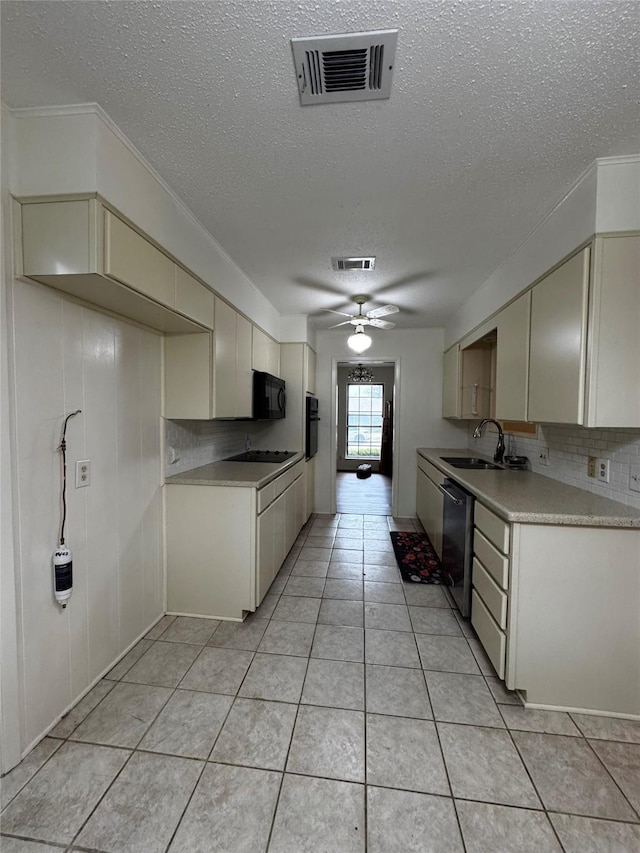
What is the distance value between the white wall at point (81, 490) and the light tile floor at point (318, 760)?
216mm

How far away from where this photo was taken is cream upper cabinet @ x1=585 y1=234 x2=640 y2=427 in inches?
59.7

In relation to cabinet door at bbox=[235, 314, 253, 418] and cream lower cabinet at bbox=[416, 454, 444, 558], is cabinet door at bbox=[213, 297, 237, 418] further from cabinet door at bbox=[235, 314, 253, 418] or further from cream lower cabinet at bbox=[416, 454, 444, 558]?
cream lower cabinet at bbox=[416, 454, 444, 558]

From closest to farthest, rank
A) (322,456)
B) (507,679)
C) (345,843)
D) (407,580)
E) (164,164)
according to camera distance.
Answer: (345,843) → (164,164) → (507,679) → (407,580) → (322,456)

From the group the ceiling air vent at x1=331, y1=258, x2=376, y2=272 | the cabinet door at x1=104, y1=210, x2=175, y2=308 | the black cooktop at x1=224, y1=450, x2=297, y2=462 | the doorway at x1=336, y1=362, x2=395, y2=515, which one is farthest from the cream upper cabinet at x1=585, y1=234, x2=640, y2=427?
the doorway at x1=336, y1=362, x2=395, y2=515

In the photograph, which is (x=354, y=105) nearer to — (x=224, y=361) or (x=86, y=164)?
(x=86, y=164)

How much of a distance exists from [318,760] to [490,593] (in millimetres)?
1143

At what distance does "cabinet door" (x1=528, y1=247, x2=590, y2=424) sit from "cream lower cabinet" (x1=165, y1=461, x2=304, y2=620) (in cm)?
182

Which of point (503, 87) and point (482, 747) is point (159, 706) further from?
point (503, 87)

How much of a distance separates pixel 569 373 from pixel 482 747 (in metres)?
1.72

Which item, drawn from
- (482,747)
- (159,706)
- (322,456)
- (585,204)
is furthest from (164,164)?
(322,456)

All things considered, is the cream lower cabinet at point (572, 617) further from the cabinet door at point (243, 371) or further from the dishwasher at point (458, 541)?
the cabinet door at point (243, 371)

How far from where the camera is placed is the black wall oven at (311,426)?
398 cm

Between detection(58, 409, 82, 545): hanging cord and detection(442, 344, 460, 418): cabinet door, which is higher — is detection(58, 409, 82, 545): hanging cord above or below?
below

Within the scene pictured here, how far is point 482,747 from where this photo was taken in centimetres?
143
